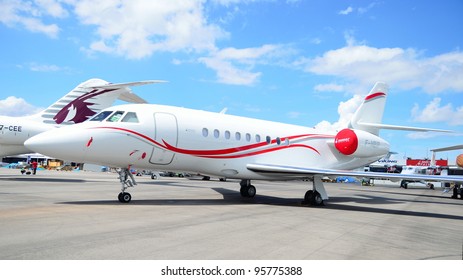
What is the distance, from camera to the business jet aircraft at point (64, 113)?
23.9 m

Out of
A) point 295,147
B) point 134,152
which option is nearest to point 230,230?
point 134,152

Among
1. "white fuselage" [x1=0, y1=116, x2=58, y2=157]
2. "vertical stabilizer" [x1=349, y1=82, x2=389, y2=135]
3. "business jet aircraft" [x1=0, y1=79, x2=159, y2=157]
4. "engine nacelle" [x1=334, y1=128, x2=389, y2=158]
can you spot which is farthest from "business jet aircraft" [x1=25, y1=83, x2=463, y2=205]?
"white fuselage" [x1=0, y1=116, x2=58, y2=157]

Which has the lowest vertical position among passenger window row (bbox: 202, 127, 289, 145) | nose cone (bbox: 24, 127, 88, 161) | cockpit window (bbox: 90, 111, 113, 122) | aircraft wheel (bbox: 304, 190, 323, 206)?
aircraft wheel (bbox: 304, 190, 323, 206)

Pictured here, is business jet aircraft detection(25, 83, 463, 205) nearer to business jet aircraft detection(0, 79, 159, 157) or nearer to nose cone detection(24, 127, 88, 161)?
nose cone detection(24, 127, 88, 161)

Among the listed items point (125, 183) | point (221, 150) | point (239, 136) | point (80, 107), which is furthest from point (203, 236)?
point (80, 107)

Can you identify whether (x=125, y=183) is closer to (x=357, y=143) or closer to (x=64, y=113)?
→ (x=357, y=143)

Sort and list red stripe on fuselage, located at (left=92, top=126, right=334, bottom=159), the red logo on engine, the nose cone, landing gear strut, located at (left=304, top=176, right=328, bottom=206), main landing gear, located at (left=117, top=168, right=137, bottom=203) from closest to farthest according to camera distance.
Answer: the nose cone
main landing gear, located at (left=117, top=168, right=137, bottom=203)
red stripe on fuselage, located at (left=92, top=126, right=334, bottom=159)
landing gear strut, located at (left=304, top=176, right=328, bottom=206)
the red logo on engine

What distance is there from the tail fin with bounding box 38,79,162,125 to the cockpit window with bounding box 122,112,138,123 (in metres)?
12.4

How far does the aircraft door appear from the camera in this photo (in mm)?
12141

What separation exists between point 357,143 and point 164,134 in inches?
380

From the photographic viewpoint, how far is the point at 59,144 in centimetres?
1041

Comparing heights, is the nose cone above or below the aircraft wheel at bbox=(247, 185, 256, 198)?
above

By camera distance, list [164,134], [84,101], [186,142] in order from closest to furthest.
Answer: [164,134]
[186,142]
[84,101]

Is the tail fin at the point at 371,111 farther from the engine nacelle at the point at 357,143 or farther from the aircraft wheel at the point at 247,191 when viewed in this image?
the aircraft wheel at the point at 247,191
